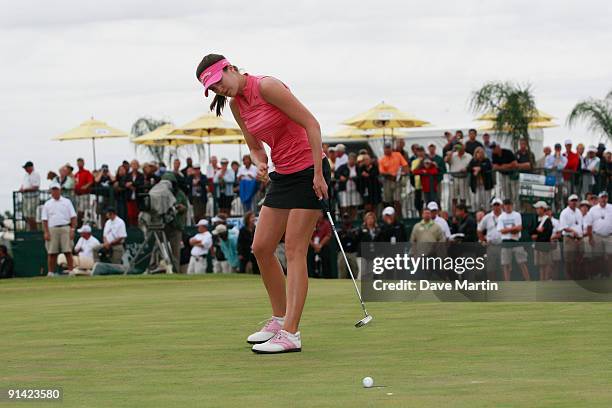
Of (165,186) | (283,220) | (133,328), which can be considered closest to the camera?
(283,220)

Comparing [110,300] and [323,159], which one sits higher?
[323,159]

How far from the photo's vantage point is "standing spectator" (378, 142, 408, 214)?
29.7m

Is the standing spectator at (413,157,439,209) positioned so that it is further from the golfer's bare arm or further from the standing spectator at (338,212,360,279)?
the golfer's bare arm

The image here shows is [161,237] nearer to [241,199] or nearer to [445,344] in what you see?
[241,199]

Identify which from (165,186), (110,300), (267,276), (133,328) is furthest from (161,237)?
(267,276)

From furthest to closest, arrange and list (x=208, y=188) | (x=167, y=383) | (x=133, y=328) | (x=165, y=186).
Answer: (x=208, y=188) < (x=165, y=186) < (x=133, y=328) < (x=167, y=383)

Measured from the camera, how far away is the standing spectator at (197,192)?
32906 mm

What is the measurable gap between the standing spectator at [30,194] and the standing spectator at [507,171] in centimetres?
1186

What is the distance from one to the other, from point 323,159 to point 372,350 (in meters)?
1.42

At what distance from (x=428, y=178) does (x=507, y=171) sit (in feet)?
5.65

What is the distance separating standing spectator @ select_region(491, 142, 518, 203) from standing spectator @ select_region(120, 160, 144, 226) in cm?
854

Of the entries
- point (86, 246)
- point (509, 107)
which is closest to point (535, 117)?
point (509, 107)

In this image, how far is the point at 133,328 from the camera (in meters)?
11.9

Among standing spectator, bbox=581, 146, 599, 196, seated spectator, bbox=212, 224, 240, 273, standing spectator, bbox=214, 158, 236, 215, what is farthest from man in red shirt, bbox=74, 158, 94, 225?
standing spectator, bbox=581, 146, 599, 196
